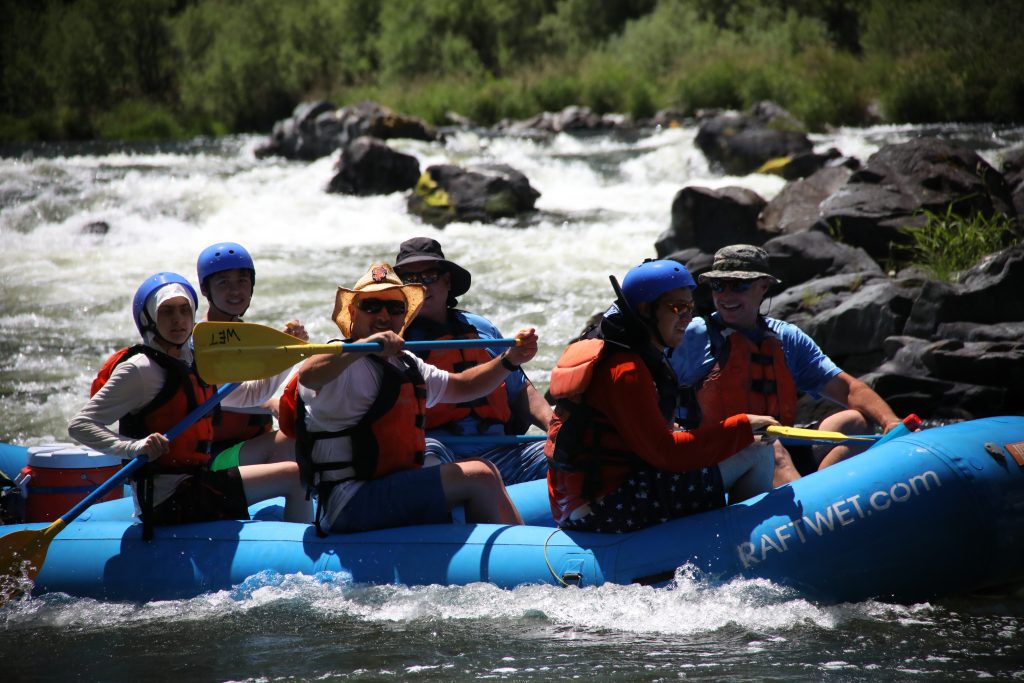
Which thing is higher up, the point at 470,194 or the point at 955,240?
the point at 955,240

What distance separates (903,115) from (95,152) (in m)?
12.9

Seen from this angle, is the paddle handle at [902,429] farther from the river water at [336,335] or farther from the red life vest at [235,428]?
the red life vest at [235,428]

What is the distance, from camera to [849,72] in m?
17.3

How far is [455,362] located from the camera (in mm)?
4438

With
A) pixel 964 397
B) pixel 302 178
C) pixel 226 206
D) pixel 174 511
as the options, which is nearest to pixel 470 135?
pixel 302 178

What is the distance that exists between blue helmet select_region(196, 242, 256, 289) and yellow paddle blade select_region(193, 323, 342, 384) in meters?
0.57

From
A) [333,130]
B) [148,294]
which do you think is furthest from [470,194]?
[148,294]

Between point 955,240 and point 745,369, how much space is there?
3.88 meters

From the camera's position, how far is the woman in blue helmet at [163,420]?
335cm

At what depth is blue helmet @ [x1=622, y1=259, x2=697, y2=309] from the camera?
3.09 meters

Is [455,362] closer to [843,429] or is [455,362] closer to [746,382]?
[746,382]

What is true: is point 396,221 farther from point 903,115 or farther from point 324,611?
point 324,611

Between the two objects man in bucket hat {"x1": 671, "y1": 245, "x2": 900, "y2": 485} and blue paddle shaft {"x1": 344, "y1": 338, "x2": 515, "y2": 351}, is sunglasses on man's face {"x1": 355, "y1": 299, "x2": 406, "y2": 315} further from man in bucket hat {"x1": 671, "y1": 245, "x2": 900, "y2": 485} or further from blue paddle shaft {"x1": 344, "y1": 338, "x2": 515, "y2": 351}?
man in bucket hat {"x1": 671, "y1": 245, "x2": 900, "y2": 485}

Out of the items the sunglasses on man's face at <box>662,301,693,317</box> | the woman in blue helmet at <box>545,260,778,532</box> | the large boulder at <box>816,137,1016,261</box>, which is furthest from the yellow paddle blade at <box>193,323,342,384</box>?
the large boulder at <box>816,137,1016,261</box>
